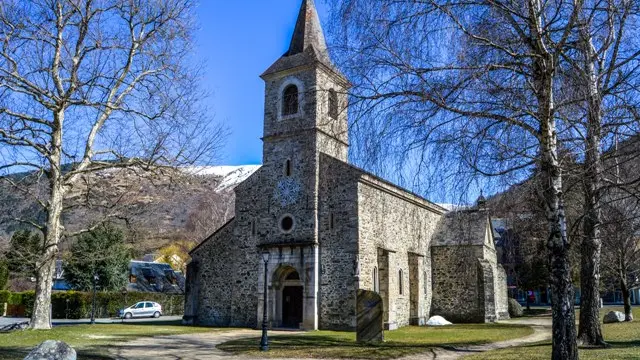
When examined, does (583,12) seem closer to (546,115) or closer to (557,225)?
(546,115)

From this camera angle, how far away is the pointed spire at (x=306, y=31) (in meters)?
28.6

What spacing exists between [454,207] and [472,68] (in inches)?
101

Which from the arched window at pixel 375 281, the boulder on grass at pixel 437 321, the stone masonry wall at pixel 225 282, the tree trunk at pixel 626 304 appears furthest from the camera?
the boulder on grass at pixel 437 321

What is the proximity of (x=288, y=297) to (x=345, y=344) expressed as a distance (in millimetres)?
8827

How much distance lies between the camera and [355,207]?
82.9 ft

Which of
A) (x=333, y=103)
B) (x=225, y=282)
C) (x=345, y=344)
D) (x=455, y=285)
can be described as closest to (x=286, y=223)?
(x=225, y=282)

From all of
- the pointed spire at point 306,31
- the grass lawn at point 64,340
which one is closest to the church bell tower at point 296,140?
the pointed spire at point 306,31

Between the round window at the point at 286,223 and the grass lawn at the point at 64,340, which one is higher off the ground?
the round window at the point at 286,223

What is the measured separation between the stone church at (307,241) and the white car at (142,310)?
1189cm

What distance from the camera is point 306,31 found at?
2861 cm

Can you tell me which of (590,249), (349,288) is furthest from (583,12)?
(349,288)

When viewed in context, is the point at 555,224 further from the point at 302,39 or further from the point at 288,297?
the point at 302,39

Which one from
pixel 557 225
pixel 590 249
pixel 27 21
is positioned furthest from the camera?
pixel 27 21

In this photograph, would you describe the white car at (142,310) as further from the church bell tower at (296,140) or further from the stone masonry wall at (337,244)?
the stone masonry wall at (337,244)
